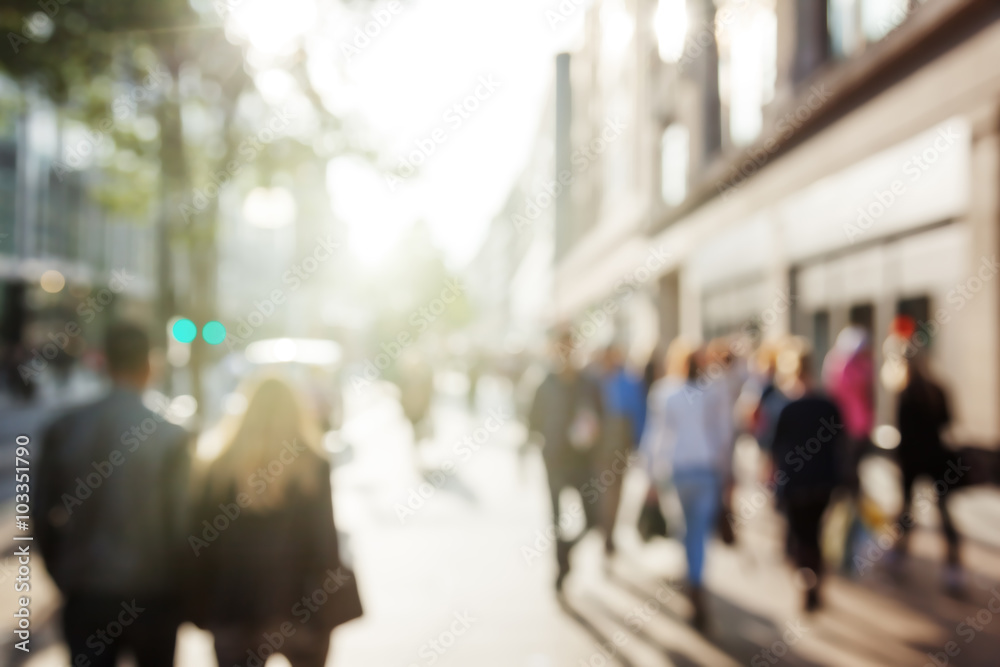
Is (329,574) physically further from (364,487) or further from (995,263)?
(364,487)

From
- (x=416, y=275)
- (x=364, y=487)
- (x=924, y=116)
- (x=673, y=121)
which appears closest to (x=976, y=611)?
(x=924, y=116)

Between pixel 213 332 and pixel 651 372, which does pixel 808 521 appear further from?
pixel 213 332

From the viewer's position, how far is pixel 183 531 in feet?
12.4

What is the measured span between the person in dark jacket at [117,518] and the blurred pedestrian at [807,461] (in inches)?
171

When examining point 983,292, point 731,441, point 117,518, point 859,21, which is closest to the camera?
point 117,518

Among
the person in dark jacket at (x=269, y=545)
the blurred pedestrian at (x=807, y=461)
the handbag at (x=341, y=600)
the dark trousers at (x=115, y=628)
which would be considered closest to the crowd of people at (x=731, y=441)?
the blurred pedestrian at (x=807, y=461)

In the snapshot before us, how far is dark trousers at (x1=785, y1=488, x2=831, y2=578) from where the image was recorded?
22.8 ft

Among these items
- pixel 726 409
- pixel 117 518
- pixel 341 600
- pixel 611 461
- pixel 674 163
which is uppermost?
pixel 674 163

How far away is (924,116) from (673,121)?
15.1m

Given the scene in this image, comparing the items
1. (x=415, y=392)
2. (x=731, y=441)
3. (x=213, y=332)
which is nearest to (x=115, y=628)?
(x=731, y=441)

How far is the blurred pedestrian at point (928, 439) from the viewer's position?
757 cm

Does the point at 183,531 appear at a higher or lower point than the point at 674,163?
lower

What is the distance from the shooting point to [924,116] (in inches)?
482

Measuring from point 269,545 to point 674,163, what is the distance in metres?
24.2
